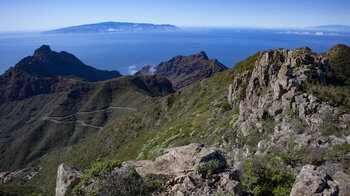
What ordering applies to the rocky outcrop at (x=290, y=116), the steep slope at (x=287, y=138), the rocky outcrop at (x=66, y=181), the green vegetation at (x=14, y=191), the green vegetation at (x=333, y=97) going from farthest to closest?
the green vegetation at (x=14, y=191) → the green vegetation at (x=333, y=97) → the rocky outcrop at (x=290, y=116) → the rocky outcrop at (x=66, y=181) → the steep slope at (x=287, y=138)

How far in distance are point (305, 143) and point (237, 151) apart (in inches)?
137

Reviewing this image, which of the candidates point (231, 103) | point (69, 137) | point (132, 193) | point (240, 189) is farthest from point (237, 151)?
point (69, 137)

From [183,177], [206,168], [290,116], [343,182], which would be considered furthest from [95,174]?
[290,116]

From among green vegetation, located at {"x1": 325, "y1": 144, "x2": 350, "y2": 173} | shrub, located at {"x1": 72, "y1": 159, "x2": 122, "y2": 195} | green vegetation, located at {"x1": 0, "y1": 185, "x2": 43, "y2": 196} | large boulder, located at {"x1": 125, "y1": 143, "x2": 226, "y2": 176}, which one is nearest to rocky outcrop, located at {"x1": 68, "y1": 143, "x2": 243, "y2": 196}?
large boulder, located at {"x1": 125, "y1": 143, "x2": 226, "y2": 176}

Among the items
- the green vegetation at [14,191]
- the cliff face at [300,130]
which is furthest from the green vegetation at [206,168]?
the green vegetation at [14,191]

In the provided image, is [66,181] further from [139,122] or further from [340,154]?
[139,122]

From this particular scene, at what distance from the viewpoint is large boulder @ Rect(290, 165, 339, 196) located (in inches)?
198

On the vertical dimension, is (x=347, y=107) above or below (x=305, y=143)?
above

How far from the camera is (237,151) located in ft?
35.7

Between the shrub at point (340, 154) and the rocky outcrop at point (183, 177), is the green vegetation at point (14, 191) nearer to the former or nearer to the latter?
the rocky outcrop at point (183, 177)

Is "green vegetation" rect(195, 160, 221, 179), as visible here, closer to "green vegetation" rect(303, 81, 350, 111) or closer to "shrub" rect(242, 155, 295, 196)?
"shrub" rect(242, 155, 295, 196)

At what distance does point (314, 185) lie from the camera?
512 cm

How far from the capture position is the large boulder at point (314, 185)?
16.5 ft

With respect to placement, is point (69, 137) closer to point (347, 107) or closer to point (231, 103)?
point (231, 103)
